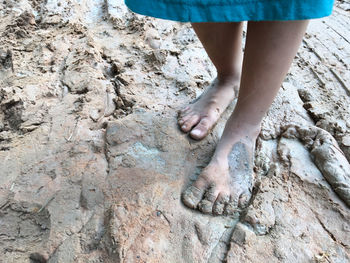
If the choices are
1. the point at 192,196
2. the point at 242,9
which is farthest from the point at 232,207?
the point at 242,9

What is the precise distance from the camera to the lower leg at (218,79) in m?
1.34

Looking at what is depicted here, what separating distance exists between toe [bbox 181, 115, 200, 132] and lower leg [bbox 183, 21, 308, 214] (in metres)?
0.20

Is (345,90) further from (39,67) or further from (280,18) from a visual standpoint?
(39,67)

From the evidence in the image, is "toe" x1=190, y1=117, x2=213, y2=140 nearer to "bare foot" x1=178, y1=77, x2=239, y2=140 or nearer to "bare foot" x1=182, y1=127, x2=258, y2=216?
"bare foot" x1=178, y1=77, x2=239, y2=140

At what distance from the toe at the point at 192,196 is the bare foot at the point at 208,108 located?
0.30 metres

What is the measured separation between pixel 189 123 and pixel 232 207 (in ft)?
1.54

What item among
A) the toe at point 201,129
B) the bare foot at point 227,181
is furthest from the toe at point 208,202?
the toe at point 201,129

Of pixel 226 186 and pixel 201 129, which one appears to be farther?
pixel 201 129

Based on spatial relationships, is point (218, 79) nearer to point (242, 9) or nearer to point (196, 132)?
point (196, 132)

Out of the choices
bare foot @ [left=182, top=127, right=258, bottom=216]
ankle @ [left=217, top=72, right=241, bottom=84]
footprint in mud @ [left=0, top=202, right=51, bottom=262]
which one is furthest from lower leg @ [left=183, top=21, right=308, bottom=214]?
footprint in mud @ [left=0, top=202, right=51, bottom=262]

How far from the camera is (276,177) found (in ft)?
4.08

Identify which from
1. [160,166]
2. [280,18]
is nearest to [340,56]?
[280,18]

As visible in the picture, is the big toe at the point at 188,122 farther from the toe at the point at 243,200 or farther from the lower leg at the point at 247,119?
the toe at the point at 243,200

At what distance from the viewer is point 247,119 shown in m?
1.26
